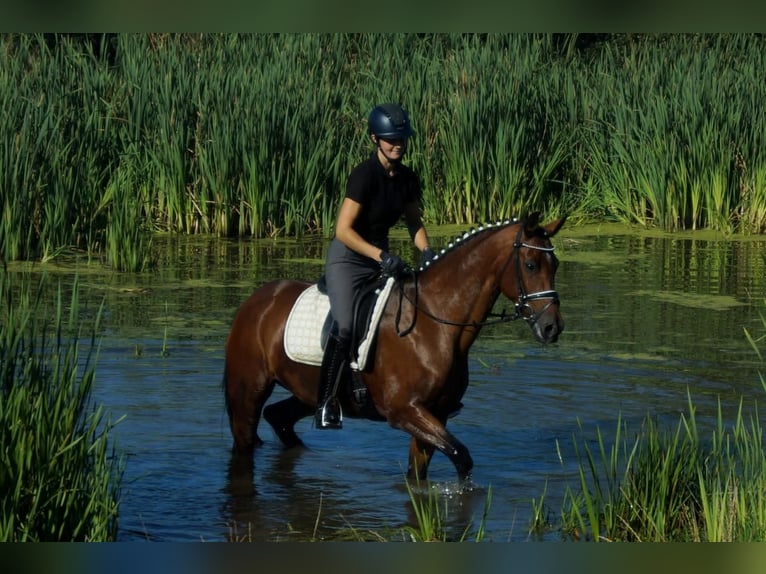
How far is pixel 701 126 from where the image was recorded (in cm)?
1817

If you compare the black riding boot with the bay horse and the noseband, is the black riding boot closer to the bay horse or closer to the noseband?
the bay horse

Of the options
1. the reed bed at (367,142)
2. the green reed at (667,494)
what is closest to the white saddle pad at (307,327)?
the green reed at (667,494)

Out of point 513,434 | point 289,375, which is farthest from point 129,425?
point 513,434

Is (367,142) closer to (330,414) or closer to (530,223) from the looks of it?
(330,414)

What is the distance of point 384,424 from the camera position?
10430 mm

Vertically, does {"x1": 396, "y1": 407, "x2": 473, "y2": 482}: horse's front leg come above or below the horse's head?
below

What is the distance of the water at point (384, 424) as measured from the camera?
8.06 meters

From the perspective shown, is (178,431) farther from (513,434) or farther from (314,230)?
(314,230)

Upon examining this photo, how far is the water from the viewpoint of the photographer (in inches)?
317

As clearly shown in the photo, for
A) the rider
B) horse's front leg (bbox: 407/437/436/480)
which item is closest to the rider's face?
the rider

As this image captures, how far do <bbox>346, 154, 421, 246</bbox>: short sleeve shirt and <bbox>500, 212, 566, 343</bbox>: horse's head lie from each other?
726 millimetres

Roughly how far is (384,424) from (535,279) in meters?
3.04

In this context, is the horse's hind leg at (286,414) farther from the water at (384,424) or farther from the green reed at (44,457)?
the green reed at (44,457)

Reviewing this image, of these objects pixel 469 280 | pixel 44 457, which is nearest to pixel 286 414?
pixel 469 280
